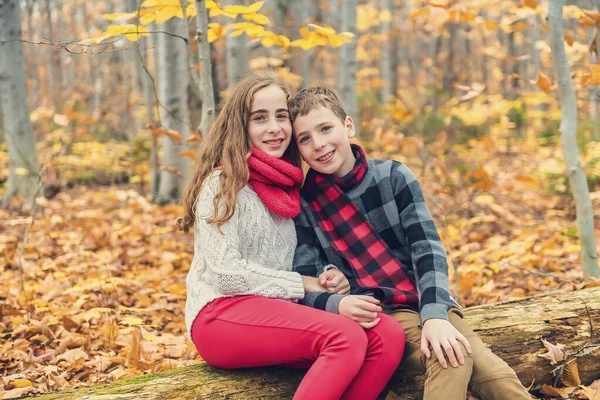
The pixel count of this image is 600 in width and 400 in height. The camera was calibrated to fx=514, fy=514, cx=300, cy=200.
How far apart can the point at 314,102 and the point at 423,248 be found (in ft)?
2.60

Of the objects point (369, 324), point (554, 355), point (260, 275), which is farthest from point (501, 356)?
point (260, 275)

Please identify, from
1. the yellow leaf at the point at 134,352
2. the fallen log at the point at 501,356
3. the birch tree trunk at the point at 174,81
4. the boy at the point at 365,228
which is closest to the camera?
the fallen log at the point at 501,356

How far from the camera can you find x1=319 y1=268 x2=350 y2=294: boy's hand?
2164 millimetres

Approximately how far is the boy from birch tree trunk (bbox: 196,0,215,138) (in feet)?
2.22

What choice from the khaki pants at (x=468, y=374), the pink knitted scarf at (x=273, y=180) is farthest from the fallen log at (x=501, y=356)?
the pink knitted scarf at (x=273, y=180)

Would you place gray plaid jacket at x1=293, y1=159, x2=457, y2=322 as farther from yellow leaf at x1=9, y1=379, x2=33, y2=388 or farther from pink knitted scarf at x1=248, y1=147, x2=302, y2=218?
yellow leaf at x1=9, y1=379, x2=33, y2=388

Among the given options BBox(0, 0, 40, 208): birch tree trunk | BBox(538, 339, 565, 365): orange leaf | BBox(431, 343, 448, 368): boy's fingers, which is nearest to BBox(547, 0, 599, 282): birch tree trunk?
BBox(538, 339, 565, 365): orange leaf

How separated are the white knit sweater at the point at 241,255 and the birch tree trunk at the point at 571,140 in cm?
194

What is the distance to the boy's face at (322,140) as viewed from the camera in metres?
2.26

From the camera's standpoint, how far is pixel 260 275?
6.63 ft

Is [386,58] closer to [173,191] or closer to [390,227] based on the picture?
[173,191]

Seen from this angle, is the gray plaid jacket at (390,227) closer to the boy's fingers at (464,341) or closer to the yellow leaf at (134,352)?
the boy's fingers at (464,341)

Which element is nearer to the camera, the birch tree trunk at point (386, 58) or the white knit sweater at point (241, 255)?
the white knit sweater at point (241, 255)

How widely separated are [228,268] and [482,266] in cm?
253
